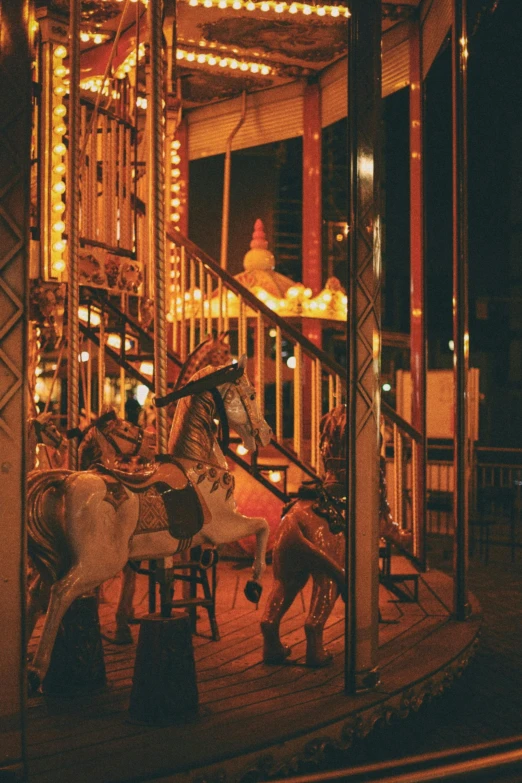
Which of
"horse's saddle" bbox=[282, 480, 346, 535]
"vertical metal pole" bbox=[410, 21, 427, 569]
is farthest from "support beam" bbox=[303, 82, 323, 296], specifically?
"horse's saddle" bbox=[282, 480, 346, 535]

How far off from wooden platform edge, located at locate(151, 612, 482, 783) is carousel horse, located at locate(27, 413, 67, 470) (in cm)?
305

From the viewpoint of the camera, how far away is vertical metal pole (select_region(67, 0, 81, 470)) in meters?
5.24

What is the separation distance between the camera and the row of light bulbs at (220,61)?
11117mm

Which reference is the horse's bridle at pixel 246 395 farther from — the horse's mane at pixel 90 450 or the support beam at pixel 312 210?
the support beam at pixel 312 210

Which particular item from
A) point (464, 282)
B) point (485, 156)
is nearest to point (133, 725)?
point (464, 282)

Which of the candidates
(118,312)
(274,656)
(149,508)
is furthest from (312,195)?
(149,508)

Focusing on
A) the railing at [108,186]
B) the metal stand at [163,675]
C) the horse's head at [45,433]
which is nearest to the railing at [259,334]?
the railing at [108,186]

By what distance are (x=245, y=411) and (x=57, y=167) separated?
3.03 m

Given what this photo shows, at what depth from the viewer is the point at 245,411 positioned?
5.43 m

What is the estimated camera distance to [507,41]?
1295 cm

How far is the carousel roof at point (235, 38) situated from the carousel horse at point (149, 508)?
418cm

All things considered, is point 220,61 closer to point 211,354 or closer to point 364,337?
point 211,354

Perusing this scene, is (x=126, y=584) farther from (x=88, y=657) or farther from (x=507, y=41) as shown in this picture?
(x=507, y=41)

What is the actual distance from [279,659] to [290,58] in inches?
322
